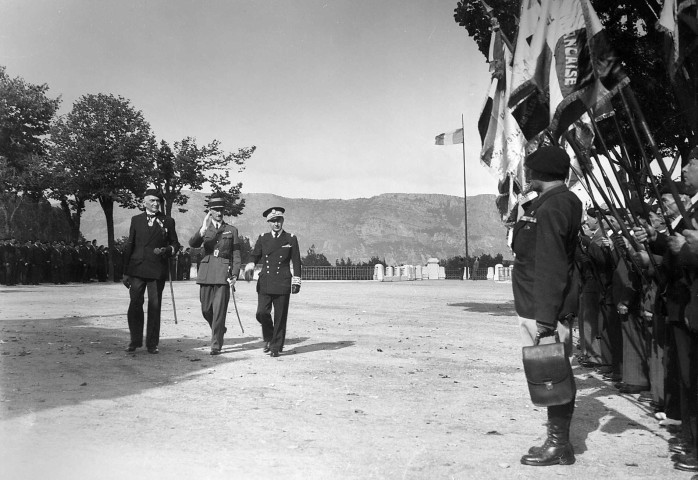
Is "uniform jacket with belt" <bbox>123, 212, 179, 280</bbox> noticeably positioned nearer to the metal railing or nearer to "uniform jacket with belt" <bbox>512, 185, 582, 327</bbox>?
"uniform jacket with belt" <bbox>512, 185, 582, 327</bbox>

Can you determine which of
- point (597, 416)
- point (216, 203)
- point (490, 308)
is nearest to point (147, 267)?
point (216, 203)

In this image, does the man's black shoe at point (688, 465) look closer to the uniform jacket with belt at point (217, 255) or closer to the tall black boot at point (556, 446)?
the tall black boot at point (556, 446)

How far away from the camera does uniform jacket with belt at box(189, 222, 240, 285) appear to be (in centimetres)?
1046

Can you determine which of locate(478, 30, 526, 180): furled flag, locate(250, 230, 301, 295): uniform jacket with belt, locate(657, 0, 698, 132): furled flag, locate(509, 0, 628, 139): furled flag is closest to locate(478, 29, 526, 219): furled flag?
locate(478, 30, 526, 180): furled flag

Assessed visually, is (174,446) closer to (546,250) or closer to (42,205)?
(546,250)

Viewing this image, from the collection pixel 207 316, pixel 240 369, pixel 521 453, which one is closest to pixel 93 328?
pixel 207 316

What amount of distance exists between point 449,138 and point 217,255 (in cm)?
3338

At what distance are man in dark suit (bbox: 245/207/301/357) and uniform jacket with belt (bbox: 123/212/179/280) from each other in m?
1.20

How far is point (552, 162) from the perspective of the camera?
5254 mm

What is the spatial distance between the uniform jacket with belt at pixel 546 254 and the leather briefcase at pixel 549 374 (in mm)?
193

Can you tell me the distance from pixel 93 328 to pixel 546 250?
32.7ft

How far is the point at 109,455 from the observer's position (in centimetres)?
487

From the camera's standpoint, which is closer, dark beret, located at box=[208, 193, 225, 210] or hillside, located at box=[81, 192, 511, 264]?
dark beret, located at box=[208, 193, 225, 210]

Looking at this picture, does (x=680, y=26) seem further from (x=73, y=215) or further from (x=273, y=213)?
(x=73, y=215)
